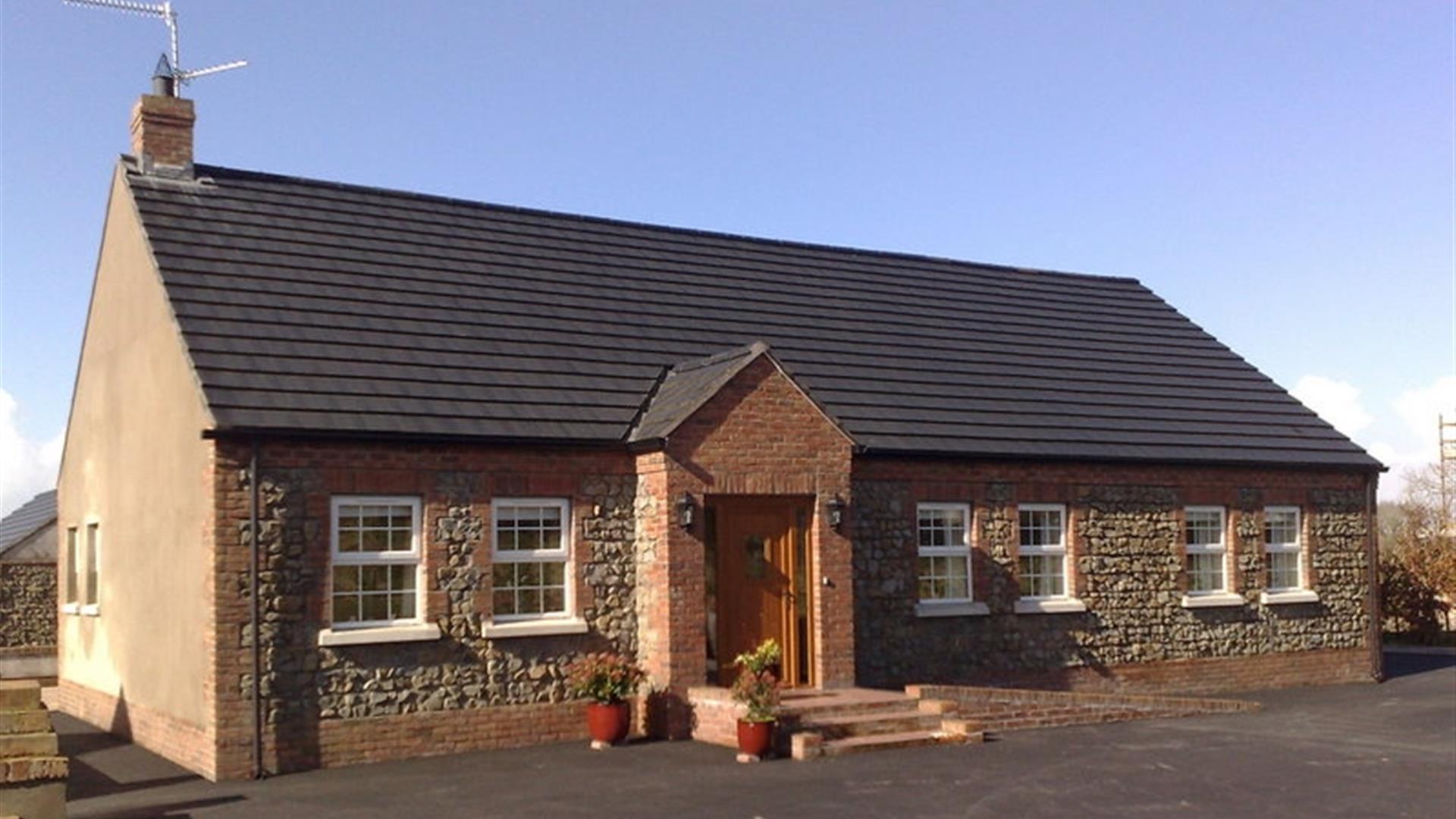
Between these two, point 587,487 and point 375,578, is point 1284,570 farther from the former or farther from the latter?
point 375,578

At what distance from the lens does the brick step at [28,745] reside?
34.0 feet

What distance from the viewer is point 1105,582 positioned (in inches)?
848

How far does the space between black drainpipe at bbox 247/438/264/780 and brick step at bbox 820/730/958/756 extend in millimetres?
5845

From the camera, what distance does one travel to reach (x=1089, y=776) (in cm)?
1421

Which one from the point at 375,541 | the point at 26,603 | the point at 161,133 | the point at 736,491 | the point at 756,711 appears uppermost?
the point at 161,133

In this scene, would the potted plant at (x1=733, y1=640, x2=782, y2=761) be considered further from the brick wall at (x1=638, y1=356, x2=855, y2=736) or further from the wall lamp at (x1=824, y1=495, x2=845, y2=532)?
the wall lamp at (x1=824, y1=495, x2=845, y2=532)

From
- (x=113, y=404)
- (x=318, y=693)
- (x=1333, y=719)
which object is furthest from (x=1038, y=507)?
(x=113, y=404)

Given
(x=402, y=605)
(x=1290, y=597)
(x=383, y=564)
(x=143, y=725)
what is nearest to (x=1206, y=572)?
(x=1290, y=597)

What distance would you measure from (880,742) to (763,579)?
286 cm

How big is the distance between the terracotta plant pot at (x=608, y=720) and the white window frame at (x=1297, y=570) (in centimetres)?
1160

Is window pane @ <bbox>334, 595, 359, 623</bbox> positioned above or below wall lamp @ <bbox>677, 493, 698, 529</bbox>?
below

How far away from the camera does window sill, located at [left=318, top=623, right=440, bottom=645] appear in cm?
1554

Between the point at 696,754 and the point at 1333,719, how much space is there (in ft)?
28.1

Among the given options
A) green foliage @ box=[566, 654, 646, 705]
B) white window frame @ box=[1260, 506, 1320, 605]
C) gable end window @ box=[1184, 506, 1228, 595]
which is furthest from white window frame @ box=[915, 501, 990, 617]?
white window frame @ box=[1260, 506, 1320, 605]
